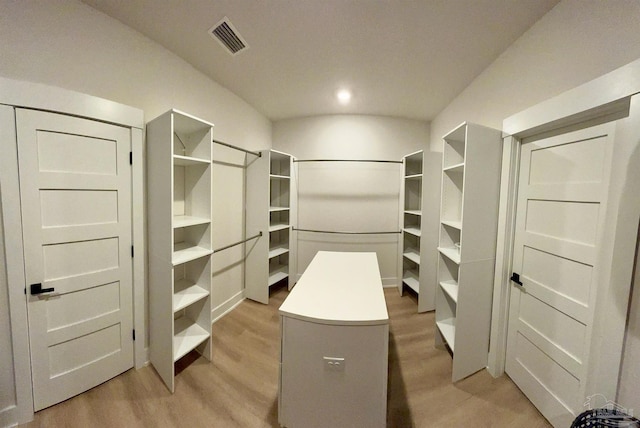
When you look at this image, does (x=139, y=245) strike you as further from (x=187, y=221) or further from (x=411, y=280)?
(x=411, y=280)

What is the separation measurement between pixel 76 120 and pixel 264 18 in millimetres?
1507

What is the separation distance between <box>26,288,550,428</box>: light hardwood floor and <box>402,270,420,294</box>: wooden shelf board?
98 centimetres

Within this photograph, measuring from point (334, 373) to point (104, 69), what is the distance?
Answer: 103 inches

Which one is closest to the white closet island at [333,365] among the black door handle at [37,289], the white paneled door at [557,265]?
the white paneled door at [557,265]

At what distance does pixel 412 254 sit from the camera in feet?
10.9

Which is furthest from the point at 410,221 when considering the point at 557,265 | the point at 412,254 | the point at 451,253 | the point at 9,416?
the point at 9,416

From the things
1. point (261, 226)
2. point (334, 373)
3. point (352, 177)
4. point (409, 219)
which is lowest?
point (334, 373)

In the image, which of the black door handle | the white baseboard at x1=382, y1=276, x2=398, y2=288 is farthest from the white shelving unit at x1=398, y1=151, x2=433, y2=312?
the black door handle

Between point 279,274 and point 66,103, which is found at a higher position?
point 66,103

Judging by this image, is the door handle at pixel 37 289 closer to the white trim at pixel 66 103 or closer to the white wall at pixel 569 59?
the white trim at pixel 66 103

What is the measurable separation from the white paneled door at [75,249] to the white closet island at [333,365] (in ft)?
5.16

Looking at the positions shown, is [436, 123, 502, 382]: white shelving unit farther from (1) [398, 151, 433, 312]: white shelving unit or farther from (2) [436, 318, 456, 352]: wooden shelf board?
(1) [398, 151, 433, 312]: white shelving unit

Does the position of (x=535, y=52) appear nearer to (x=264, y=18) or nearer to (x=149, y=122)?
(x=264, y=18)

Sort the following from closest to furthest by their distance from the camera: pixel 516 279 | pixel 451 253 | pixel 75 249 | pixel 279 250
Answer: pixel 75 249
pixel 516 279
pixel 451 253
pixel 279 250
